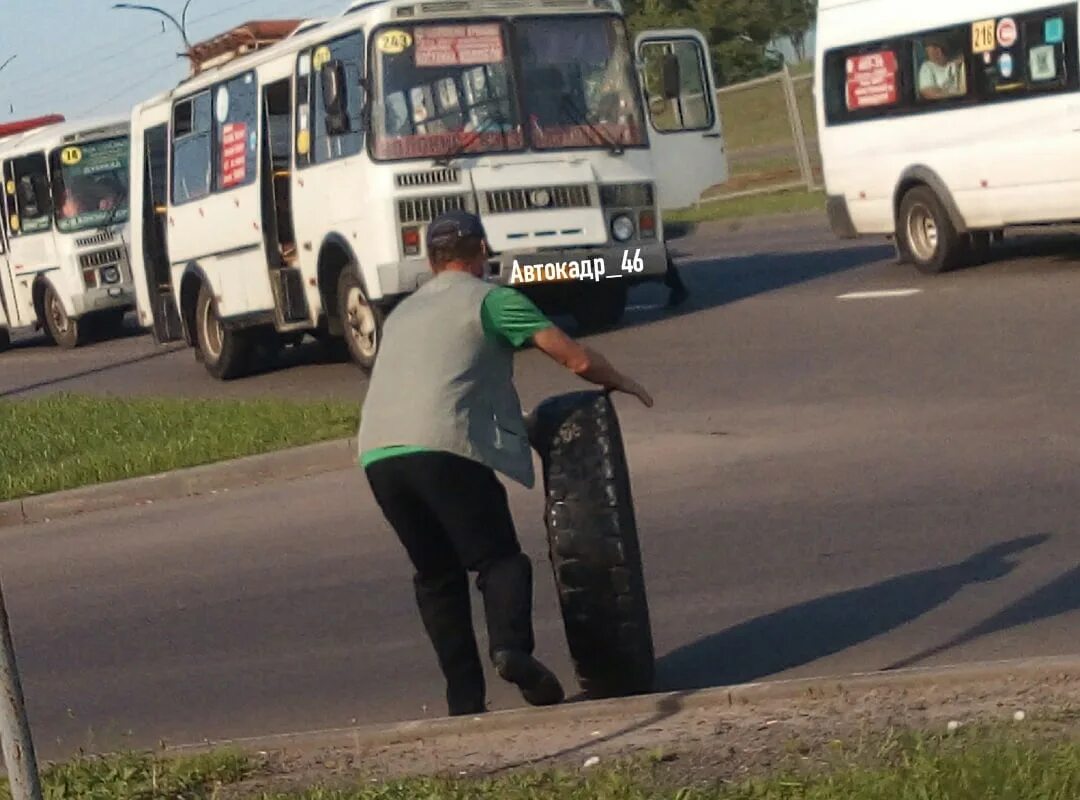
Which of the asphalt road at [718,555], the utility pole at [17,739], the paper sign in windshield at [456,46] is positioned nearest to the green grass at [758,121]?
the paper sign in windshield at [456,46]

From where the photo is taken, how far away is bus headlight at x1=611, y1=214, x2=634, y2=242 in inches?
717

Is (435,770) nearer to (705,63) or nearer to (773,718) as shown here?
(773,718)

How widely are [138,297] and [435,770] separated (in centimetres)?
1747

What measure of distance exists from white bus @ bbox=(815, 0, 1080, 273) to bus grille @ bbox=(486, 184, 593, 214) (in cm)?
410

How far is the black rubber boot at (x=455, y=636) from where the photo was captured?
6957 millimetres

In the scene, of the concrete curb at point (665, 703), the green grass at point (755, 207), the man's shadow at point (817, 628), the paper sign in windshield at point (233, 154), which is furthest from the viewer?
the green grass at point (755, 207)

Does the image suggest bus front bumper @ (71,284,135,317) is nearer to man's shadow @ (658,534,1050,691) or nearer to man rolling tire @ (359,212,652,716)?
man's shadow @ (658,534,1050,691)

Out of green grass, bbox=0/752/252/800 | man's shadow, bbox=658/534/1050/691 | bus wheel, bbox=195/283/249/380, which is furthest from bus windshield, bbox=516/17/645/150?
green grass, bbox=0/752/252/800

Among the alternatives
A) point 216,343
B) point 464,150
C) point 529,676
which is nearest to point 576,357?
point 529,676

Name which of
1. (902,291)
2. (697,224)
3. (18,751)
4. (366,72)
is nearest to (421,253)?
(366,72)

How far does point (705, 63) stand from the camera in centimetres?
1862

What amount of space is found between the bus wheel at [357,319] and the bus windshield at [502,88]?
1307mm

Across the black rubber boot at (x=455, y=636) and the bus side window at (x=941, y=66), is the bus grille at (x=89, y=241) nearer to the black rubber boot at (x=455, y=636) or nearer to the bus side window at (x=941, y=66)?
the bus side window at (x=941, y=66)

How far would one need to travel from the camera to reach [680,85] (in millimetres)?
18422
